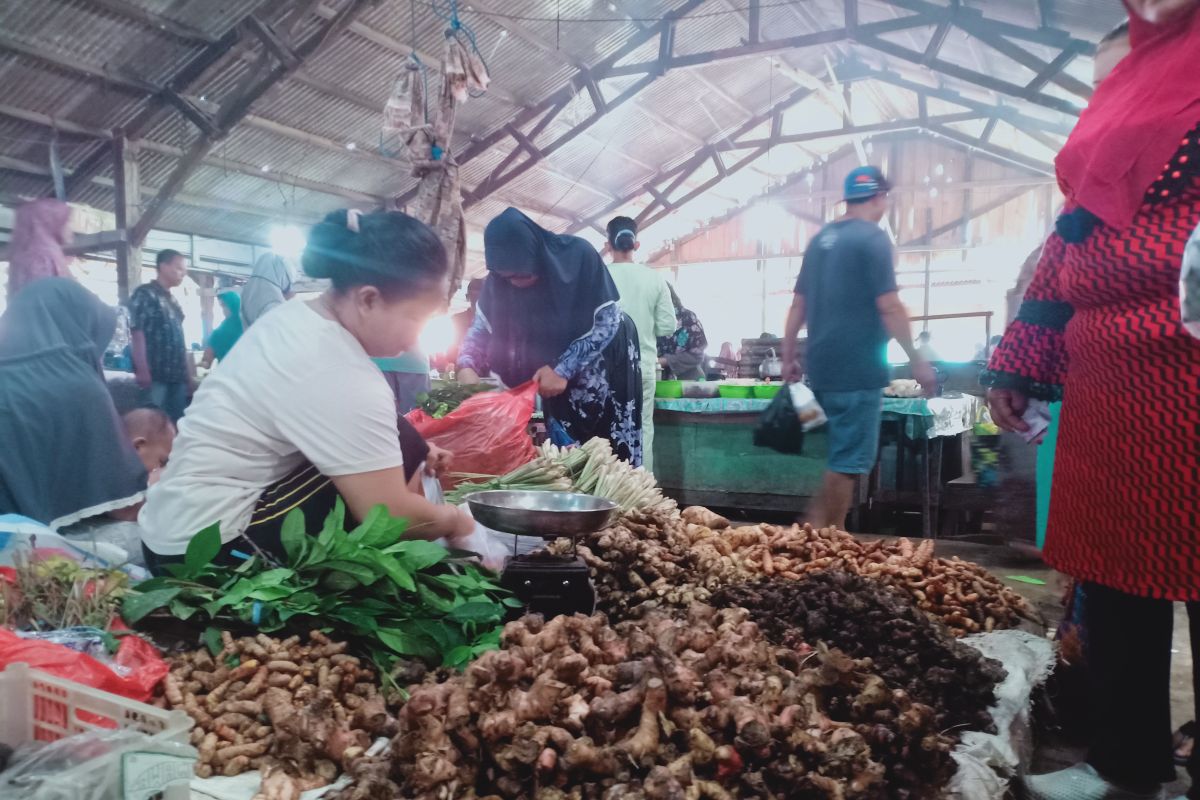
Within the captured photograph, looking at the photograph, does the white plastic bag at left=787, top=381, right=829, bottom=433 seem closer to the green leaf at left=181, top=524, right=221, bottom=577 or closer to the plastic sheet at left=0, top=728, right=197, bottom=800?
the green leaf at left=181, top=524, right=221, bottom=577

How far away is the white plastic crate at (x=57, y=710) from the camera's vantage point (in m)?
1.40

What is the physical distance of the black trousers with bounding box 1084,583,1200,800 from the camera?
5.57ft

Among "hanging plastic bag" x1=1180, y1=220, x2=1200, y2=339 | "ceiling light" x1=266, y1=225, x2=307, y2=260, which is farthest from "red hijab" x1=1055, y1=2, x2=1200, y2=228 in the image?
"ceiling light" x1=266, y1=225, x2=307, y2=260

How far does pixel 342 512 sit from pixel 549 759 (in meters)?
0.97

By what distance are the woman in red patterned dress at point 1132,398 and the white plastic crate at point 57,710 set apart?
192 cm

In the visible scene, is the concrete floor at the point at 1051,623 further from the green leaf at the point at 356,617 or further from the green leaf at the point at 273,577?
the green leaf at the point at 273,577

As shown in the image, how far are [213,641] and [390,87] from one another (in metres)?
9.50

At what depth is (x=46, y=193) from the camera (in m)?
8.87

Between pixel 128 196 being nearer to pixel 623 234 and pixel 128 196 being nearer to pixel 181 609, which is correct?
pixel 623 234

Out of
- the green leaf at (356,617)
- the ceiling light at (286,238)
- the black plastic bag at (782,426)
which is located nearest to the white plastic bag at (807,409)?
the black plastic bag at (782,426)

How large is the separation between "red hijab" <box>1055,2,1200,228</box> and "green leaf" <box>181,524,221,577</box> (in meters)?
2.22

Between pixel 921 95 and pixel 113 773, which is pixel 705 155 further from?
pixel 113 773

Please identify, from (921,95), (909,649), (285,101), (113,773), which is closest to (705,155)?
(921,95)

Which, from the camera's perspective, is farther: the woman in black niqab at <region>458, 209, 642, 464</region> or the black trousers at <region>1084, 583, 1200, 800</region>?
the woman in black niqab at <region>458, 209, 642, 464</region>
